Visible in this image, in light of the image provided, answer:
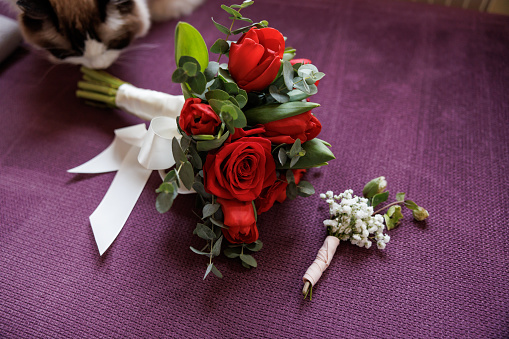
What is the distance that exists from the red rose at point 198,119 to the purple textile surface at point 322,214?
9.8 inches

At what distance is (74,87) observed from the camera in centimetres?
100

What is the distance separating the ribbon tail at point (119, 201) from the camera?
727 mm

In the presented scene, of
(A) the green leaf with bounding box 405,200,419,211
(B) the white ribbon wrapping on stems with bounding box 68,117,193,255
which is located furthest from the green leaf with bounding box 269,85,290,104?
(A) the green leaf with bounding box 405,200,419,211

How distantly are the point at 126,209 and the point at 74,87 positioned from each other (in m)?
0.44

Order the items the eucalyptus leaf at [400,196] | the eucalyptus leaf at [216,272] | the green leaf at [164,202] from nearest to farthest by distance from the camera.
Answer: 1. the green leaf at [164,202]
2. the eucalyptus leaf at [216,272]
3. the eucalyptus leaf at [400,196]

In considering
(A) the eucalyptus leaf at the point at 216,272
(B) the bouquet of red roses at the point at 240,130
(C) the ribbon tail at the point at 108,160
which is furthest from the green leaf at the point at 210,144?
(C) the ribbon tail at the point at 108,160

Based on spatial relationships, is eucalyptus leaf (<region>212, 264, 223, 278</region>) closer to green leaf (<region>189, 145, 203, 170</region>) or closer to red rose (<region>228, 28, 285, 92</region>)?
green leaf (<region>189, 145, 203, 170</region>)

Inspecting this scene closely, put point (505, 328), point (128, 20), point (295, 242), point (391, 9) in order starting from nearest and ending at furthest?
point (505, 328)
point (295, 242)
point (128, 20)
point (391, 9)

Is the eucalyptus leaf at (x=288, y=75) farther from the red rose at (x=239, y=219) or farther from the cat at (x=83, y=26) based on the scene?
the cat at (x=83, y=26)

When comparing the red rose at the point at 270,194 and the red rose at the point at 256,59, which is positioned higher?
the red rose at the point at 256,59

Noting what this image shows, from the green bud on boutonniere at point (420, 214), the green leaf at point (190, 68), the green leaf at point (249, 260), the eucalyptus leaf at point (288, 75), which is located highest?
the green leaf at point (190, 68)

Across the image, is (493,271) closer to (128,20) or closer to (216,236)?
(216,236)

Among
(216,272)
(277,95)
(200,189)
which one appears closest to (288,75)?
(277,95)

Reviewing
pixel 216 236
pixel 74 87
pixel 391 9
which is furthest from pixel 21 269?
pixel 391 9
